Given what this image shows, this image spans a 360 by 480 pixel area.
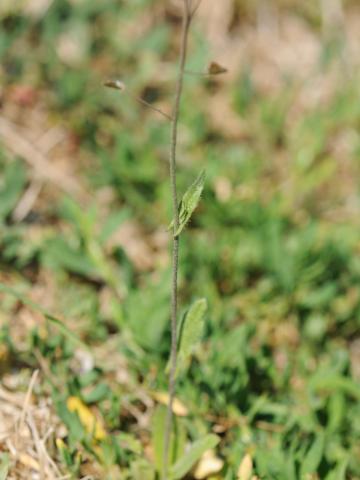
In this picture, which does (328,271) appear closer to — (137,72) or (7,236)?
(7,236)

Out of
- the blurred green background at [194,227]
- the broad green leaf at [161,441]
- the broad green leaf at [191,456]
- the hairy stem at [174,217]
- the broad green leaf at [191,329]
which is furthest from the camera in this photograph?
the blurred green background at [194,227]

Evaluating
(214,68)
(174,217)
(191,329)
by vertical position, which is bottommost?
(191,329)

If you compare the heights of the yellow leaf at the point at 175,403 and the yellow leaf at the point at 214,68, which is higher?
the yellow leaf at the point at 214,68

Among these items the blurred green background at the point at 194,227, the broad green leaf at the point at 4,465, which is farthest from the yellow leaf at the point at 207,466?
the broad green leaf at the point at 4,465

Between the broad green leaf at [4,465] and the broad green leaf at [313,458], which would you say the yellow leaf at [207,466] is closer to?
the broad green leaf at [313,458]

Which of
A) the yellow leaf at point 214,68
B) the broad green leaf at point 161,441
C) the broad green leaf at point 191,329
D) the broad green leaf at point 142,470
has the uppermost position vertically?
the yellow leaf at point 214,68

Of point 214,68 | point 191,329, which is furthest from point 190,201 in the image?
point 191,329

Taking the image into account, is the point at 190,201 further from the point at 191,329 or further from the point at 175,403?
the point at 175,403
